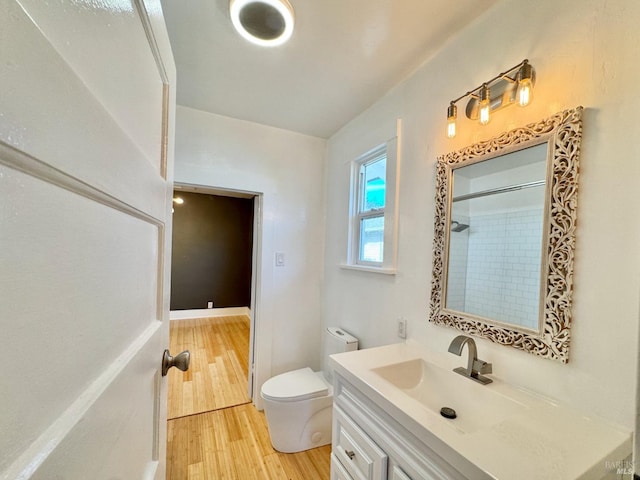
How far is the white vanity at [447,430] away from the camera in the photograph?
664 millimetres

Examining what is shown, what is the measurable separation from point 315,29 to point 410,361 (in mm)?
1593

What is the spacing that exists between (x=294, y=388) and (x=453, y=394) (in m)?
1.09

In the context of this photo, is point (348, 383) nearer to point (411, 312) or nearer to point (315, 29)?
point (411, 312)

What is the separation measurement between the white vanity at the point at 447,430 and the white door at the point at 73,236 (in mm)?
716

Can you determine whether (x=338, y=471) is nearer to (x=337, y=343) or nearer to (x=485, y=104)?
(x=337, y=343)

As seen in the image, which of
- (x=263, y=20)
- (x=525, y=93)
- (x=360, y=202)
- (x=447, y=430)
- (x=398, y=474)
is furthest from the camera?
(x=360, y=202)

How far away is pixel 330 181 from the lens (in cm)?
243


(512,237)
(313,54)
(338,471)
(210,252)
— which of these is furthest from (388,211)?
(210,252)

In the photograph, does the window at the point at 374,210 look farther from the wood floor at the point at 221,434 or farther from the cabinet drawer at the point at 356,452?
the wood floor at the point at 221,434

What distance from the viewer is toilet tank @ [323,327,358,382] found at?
1857 millimetres

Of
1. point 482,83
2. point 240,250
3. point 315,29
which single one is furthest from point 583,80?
point 240,250

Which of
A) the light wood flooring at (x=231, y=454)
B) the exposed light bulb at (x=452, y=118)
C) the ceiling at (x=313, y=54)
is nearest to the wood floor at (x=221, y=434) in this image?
the light wood flooring at (x=231, y=454)

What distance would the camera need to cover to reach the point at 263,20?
3.96 ft

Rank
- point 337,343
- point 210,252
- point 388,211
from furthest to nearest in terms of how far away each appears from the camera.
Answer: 1. point 210,252
2. point 337,343
3. point 388,211
